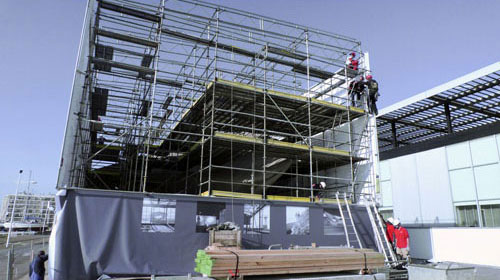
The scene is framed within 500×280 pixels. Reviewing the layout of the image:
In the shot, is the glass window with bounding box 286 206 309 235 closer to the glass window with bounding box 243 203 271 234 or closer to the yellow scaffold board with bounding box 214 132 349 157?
the glass window with bounding box 243 203 271 234

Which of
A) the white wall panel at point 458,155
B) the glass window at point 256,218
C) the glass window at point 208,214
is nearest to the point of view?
the glass window at point 208,214

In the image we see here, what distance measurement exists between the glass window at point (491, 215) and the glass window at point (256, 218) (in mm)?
9856

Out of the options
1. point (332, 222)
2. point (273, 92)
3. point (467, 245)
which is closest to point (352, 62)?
point (273, 92)

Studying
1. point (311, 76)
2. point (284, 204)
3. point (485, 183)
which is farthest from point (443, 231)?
point (311, 76)

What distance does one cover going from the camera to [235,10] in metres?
16.7

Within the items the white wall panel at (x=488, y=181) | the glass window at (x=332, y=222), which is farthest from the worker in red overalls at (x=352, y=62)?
the glass window at (x=332, y=222)

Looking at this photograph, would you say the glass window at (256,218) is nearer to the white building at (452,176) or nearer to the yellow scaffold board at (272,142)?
the yellow scaffold board at (272,142)

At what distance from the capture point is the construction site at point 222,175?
34.9ft

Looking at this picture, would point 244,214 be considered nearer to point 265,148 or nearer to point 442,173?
point 265,148

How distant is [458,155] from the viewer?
1662 cm

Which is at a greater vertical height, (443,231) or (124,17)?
(124,17)

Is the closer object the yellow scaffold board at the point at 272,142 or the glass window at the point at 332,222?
the yellow scaffold board at the point at 272,142

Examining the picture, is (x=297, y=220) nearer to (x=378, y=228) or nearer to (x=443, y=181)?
(x=378, y=228)

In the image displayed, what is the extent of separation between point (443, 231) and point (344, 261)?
7.90 meters
